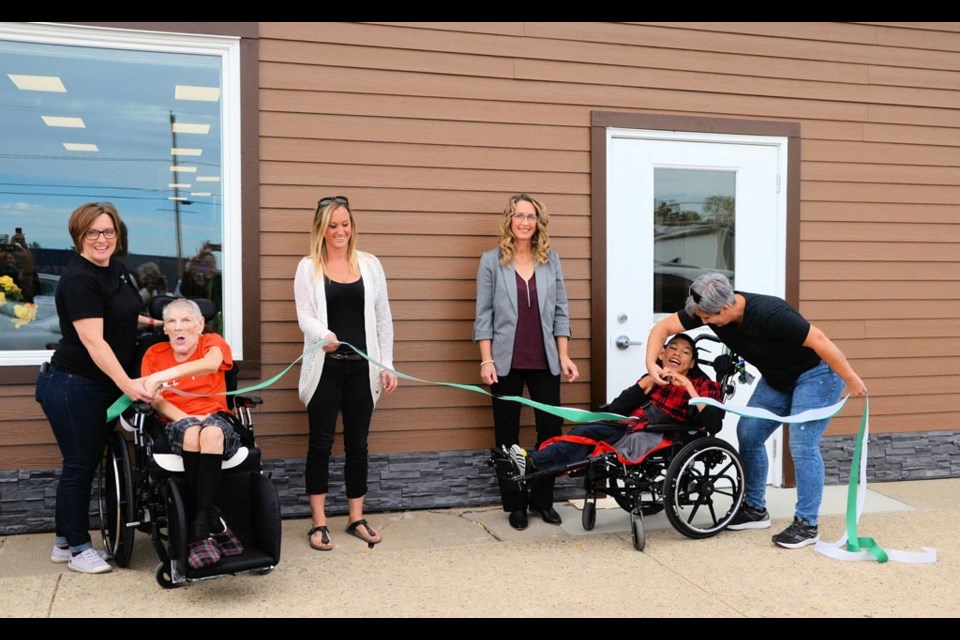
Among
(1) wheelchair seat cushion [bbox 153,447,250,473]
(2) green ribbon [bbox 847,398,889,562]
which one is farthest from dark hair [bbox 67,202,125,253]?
(2) green ribbon [bbox 847,398,889,562]

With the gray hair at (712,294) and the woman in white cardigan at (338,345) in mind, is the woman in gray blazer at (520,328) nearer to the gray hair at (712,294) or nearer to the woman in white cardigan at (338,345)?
the woman in white cardigan at (338,345)

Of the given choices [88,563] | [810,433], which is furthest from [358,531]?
[810,433]

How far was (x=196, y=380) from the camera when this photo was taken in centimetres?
352

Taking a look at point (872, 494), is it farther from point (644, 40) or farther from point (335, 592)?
point (335, 592)

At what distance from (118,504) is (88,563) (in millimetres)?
302

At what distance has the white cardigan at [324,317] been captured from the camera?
3842 mm

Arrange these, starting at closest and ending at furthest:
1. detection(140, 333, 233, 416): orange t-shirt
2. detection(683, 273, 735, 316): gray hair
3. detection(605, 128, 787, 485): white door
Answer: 1. detection(140, 333, 233, 416): orange t-shirt
2. detection(683, 273, 735, 316): gray hair
3. detection(605, 128, 787, 485): white door

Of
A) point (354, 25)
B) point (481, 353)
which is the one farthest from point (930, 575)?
point (354, 25)

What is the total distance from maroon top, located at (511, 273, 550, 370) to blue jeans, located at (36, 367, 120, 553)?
1.87 metres

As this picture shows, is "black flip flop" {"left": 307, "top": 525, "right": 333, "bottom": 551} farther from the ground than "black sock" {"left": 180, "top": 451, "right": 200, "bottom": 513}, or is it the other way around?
"black sock" {"left": 180, "top": 451, "right": 200, "bottom": 513}

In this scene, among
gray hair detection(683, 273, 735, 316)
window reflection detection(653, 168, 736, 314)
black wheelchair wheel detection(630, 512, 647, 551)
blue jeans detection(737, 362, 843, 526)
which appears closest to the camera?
gray hair detection(683, 273, 735, 316)

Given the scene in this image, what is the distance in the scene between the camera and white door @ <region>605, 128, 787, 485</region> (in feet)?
15.8

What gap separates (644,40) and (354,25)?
5.34 feet

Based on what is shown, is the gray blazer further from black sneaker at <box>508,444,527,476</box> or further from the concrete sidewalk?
the concrete sidewalk
